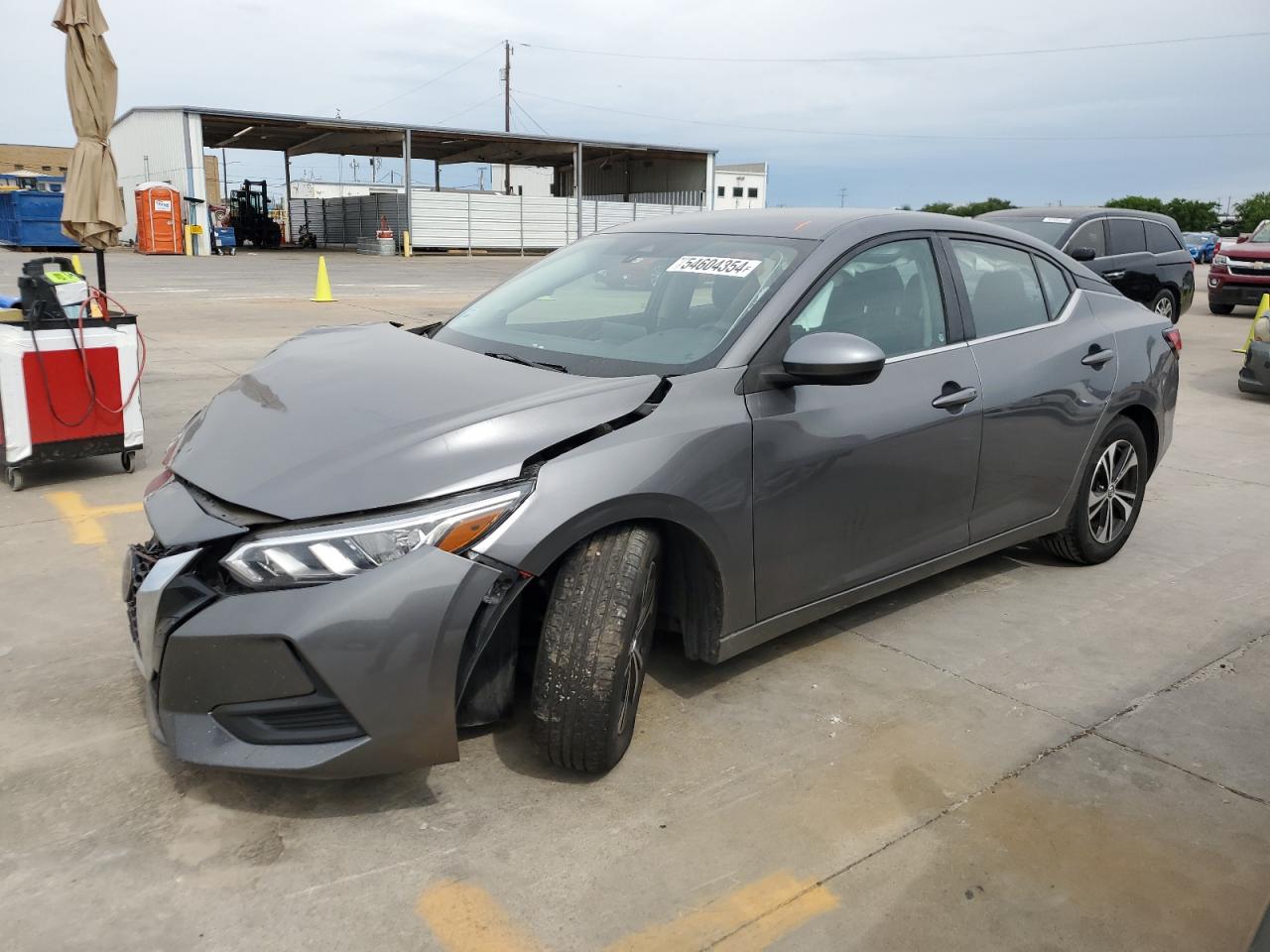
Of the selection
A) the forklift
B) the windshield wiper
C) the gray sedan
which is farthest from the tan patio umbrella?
the forklift

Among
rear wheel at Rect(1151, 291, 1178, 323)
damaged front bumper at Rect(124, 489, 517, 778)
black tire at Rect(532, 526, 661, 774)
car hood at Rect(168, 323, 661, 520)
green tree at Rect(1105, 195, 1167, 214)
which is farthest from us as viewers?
green tree at Rect(1105, 195, 1167, 214)

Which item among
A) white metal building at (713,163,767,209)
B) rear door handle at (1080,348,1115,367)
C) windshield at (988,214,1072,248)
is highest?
white metal building at (713,163,767,209)

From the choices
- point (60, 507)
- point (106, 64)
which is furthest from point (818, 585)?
point (106, 64)

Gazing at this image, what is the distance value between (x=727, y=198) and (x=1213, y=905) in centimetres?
7848

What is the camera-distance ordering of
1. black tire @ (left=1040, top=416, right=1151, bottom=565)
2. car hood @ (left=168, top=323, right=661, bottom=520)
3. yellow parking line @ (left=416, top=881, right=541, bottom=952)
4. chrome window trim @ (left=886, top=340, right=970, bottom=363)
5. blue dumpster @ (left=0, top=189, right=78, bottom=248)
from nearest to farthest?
yellow parking line @ (left=416, top=881, right=541, bottom=952), car hood @ (left=168, top=323, right=661, bottom=520), chrome window trim @ (left=886, top=340, right=970, bottom=363), black tire @ (left=1040, top=416, right=1151, bottom=565), blue dumpster @ (left=0, top=189, right=78, bottom=248)

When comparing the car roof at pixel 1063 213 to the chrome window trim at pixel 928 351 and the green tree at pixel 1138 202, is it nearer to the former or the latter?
the chrome window trim at pixel 928 351

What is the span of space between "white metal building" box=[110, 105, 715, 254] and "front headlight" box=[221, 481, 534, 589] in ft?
107

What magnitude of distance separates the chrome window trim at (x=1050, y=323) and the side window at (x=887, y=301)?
0.26 m

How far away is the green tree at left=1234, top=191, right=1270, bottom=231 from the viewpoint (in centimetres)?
5038

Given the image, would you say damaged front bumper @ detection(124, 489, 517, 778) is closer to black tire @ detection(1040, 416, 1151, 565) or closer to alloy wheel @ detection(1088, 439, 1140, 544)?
black tire @ detection(1040, 416, 1151, 565)

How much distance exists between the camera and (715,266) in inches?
140

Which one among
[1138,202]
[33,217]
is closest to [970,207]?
[1138,202]

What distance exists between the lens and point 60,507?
17.5 feet

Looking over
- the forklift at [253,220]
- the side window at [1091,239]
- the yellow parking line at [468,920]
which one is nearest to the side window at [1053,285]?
the yellow parking line at [468,920]
